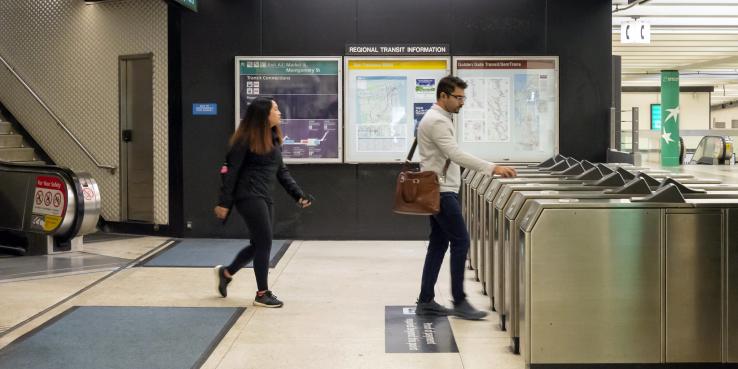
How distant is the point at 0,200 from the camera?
9.86 m

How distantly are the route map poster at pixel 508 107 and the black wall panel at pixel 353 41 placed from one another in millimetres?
152

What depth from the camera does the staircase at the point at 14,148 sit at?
11.2 meters

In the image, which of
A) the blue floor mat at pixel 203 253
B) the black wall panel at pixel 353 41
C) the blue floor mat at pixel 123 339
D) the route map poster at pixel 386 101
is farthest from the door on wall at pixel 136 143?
the blue floor mat at pixel 123 339

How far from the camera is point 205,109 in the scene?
10602mm

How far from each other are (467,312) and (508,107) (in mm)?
4640

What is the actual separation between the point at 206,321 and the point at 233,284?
1.49 m

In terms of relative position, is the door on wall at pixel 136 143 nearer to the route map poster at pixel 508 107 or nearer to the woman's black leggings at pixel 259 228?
the route map poster at pixel 508 107

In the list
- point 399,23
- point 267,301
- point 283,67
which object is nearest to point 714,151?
point 399,23

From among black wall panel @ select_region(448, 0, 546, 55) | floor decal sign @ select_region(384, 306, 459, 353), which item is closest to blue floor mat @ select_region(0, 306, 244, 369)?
floor decal sign @ select_region(384, 306, 459, 353)

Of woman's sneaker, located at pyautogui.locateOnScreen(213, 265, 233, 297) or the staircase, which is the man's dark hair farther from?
the staircase

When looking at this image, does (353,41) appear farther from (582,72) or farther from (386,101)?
(582,72)

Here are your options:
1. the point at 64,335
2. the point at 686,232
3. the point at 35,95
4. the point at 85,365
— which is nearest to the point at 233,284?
the point at 64,335

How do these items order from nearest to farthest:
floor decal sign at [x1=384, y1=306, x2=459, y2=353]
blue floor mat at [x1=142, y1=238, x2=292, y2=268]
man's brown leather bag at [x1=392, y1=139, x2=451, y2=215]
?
floor decal sign at [x1=384, y1=306, x2=459, y2=353] < man's brown leather bag at [x1=392, y1=139, x2=451, y2=215] < blue floor mat at [x1=142, y1=238, x2=292, y2=268]

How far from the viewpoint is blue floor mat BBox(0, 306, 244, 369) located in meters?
5.18
